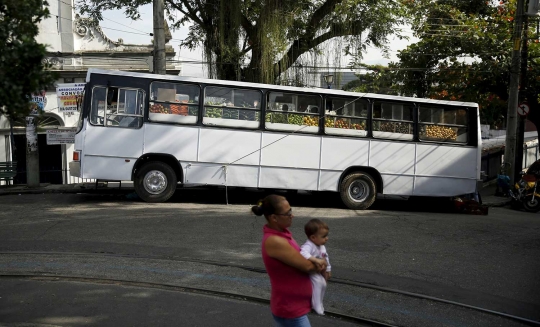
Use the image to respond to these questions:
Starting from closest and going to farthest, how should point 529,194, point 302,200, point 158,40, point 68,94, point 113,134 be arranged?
1. point 113,134
2. point 302,200
3. point 529,194
4. point 158,40
5. point 68,94

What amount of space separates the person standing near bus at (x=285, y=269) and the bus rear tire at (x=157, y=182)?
415 inches

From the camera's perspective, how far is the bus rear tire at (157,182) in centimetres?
1451

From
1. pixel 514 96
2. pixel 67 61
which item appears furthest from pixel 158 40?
pixel 514 96

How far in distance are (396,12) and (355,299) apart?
1320cm

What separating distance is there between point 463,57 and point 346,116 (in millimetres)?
11583

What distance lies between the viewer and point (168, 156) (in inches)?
574

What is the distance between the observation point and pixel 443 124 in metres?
16.2

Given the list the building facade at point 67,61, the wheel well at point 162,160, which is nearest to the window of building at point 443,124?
the wheel well at point 162,160

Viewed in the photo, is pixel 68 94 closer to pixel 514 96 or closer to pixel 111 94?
pixel 111 94

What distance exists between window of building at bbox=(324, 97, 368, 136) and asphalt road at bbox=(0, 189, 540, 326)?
2070mm

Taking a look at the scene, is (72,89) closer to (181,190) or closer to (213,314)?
(181,190)

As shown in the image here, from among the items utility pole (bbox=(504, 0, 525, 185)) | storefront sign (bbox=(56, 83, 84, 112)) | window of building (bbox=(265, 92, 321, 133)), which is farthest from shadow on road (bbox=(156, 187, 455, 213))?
storefront sign (bbox=(56, 83, 84, 112))

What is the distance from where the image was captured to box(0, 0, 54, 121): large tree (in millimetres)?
4371

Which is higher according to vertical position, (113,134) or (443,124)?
(443,124)
